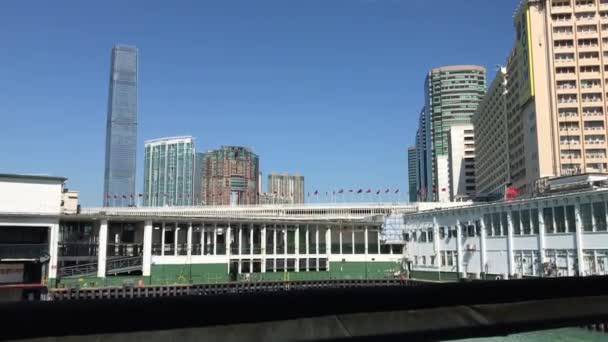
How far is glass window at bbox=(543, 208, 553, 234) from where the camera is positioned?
47.5 m

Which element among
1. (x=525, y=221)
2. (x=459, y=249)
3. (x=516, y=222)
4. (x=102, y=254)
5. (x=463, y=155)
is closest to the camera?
(x=525, y=221)

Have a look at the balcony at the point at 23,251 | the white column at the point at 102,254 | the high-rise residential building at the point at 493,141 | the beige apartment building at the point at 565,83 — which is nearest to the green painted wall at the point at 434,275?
the beige apartment building at the point at 565,83

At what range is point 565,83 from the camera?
9831 cm

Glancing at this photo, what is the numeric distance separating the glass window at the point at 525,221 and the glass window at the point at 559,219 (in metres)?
3.52

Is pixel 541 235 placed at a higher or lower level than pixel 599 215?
lower

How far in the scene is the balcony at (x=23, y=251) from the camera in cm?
5209

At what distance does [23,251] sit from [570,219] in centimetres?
5180

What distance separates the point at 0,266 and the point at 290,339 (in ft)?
188

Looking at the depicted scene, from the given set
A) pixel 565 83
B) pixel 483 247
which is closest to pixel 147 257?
pixel 483 247

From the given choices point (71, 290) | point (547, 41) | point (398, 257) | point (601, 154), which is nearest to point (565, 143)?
point (601, 154)

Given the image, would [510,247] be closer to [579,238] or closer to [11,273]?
[579,238]

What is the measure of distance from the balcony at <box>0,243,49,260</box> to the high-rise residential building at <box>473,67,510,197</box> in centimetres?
9531

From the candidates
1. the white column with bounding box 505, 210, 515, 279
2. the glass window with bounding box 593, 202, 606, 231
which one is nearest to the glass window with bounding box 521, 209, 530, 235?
the white column with bounding box 505, 210, 515, 279

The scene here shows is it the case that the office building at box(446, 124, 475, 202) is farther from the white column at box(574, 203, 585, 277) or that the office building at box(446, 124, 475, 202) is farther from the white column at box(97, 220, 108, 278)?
the white column at box(574, 203, 585, 277)
